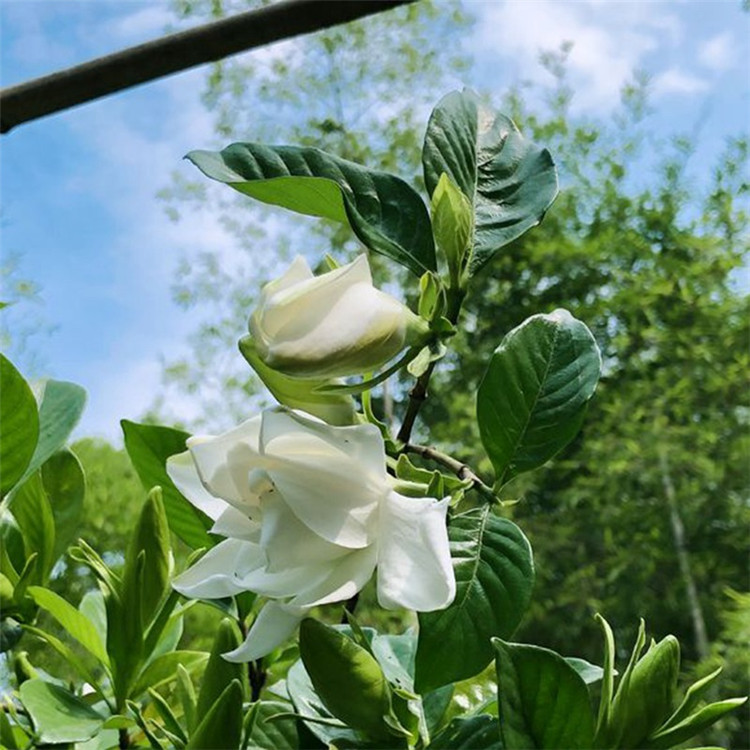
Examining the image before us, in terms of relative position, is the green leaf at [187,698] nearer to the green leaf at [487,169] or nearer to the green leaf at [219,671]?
the green leaf at [219,671]

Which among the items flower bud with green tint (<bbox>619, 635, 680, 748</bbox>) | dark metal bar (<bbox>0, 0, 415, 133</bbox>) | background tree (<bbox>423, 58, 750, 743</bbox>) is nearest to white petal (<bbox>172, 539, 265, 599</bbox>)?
flower bud with green tint (<bbox>619, 635, 680, 748</bbox>)

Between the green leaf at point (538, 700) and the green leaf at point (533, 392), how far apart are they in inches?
2.4

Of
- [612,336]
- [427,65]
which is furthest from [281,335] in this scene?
[427,65]

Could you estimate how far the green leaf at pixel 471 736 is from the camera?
11.4 inches

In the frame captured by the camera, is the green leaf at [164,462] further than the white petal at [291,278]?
Yes

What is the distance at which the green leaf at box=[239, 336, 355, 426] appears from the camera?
10.2 inches

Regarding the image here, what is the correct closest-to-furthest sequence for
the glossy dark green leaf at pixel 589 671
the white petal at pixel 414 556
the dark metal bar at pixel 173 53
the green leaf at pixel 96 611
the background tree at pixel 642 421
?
the white petal at pixel 414 556 → the glossy dark green leaf at pixel 589 671 → the green leaf at pixel 96 611 → the dark metal bar at pixel 173 53 → the background tree at pixel 642 421

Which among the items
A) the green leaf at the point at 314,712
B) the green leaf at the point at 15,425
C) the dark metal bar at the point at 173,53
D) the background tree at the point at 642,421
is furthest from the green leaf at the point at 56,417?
the background tree at the point at 642,421

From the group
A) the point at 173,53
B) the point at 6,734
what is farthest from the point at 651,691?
the point at 173,53

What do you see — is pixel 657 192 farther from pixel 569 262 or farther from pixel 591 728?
pixel 591 728

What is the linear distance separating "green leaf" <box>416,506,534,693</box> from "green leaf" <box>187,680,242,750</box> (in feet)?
0.15

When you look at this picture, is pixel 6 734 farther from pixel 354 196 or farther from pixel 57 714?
pixel 354 196

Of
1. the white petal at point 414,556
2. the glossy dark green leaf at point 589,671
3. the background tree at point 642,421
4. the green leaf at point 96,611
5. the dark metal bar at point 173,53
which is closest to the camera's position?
the white petal at point 414,556

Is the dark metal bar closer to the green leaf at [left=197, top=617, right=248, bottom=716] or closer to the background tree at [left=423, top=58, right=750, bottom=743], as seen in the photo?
the green leaf at [left=197, top=617, right=248, bottom=716]
